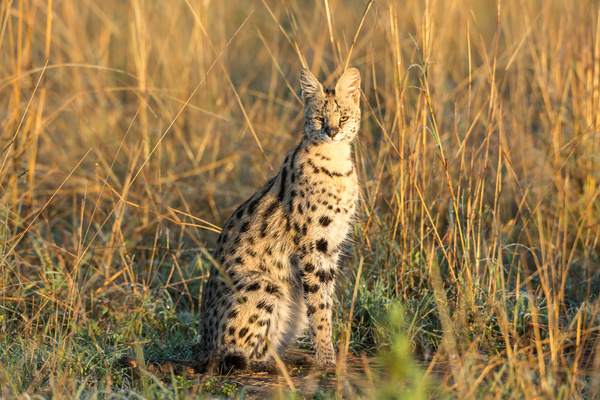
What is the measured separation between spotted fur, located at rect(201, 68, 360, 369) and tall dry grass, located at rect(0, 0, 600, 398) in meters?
0.34

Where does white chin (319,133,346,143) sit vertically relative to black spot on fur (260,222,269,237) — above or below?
above

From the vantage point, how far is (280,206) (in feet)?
13.3

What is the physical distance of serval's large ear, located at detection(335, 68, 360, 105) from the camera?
409 cm

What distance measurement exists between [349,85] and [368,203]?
3.04 feet

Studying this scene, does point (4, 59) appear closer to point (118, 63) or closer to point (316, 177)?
point (118, 63)

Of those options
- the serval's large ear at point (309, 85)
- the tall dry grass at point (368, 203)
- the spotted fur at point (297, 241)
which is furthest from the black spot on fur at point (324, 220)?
the serval's large ear at point (309, 85)

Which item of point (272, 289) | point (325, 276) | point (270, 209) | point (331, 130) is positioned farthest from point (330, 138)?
point (272, 289)

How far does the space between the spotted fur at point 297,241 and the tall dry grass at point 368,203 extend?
1.11 ft

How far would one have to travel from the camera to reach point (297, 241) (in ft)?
13.1

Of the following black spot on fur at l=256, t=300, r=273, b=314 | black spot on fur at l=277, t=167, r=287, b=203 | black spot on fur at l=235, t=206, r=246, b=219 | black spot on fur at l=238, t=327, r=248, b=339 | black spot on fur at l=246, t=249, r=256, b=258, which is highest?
black spot on fur at l=277, t=167, r=287, b=203

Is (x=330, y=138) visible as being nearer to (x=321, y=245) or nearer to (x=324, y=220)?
(x=324, y=220)

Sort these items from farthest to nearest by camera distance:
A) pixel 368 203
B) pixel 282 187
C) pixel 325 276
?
pixel 368 203 < pixel 282 187 < pixel 325 276

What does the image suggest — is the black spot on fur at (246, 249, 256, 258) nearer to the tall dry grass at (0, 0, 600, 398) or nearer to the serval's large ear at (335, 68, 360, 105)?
the tall dry grass at (0, 0, 600, 398)

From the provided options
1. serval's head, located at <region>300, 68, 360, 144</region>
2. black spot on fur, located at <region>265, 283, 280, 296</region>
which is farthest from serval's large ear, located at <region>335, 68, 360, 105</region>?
black spot on fur, located at <region>265, 283, 280, 296</region>
